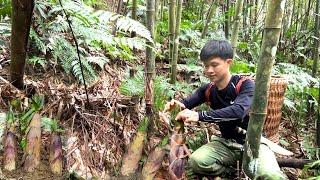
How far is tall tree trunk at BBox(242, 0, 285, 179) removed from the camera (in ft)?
6.87

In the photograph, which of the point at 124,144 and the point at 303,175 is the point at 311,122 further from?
the point at 124,144

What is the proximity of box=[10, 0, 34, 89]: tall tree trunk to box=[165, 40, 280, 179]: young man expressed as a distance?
3.62ft

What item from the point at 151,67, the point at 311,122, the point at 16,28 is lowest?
the point at 311,122

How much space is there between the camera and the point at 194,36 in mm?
5953

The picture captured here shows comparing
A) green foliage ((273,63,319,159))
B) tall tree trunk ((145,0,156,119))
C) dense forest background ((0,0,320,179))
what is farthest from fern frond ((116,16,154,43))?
green foliage ((273,63,319,159))

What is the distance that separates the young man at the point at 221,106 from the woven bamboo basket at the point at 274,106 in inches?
30.5

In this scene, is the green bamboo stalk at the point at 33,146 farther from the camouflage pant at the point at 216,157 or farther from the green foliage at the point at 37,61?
the green foliage at the point at 37,61

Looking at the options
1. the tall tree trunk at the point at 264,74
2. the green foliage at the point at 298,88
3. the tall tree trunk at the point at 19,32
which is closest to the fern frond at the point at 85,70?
the tall tree trunk at the point at 19,32

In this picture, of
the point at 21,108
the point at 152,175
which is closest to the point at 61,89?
the point at 21,108

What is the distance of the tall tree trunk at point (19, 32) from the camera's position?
2.61 m

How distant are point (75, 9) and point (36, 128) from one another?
0.99 m

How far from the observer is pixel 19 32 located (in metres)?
2.74

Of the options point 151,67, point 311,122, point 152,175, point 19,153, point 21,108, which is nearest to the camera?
point 152,175

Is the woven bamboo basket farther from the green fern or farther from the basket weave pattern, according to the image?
the green fern
